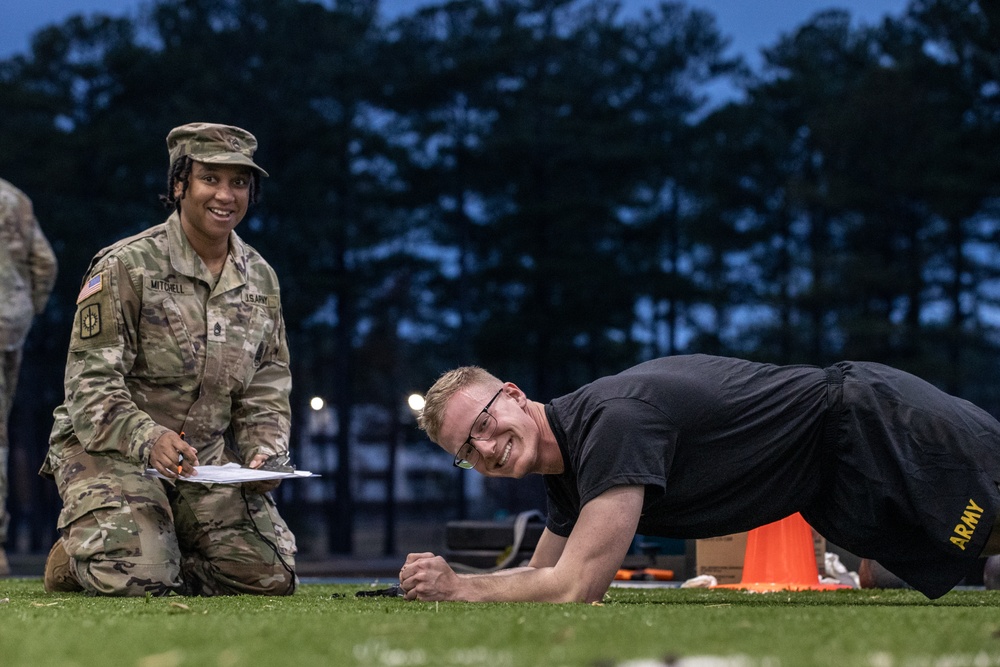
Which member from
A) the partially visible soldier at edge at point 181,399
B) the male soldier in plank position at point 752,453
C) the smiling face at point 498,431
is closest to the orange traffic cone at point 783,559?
the male soldier in plank position at point 752,453

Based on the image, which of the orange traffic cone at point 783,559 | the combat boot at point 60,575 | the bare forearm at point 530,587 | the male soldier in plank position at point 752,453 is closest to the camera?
the bare forearm at point 530,587

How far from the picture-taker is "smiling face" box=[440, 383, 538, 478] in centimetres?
340

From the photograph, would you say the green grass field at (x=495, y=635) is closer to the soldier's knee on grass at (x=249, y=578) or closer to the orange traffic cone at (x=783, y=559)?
the soldier's knee on grass at (x=249, y=578)

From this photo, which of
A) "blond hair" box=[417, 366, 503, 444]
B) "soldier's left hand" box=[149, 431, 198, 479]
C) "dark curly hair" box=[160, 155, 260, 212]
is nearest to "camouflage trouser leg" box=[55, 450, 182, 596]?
"soldier's left hand" box=[149, 431, 198, 479]

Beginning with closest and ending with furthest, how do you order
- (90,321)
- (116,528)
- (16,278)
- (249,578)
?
(116,528)
(90,321)
(249,578)
(16,278)

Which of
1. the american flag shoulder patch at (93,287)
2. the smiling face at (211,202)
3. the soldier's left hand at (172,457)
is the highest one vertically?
the smiling face at (211,202)

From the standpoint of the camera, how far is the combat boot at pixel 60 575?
4.65 meters

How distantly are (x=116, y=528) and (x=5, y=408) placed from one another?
304 centimetres

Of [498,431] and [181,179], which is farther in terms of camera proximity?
[181,179]

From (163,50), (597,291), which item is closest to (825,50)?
(597,291)

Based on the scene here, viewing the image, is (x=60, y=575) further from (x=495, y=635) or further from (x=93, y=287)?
(x=495, y=635)

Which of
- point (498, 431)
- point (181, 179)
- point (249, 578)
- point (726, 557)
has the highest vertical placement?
point (181, 179)

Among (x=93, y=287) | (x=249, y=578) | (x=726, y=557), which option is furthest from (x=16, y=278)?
(x=726, y=557)

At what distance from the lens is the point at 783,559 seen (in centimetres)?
521
